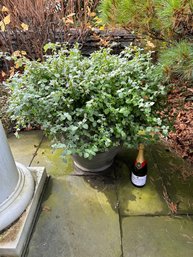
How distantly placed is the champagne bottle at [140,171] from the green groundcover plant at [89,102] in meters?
0.20

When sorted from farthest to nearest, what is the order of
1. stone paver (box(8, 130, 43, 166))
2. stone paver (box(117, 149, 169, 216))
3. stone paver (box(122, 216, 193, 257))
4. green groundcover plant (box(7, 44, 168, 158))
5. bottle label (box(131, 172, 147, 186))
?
stone paver (box(8, 130, 43, 166)), bottle label (box(131, 172, 147, 186)), stone paver (box(117, 149, 169, 216)), green groundcover plant (box(7, 44, 168, 158)), stone paver (box(122, 216, 193, 257))

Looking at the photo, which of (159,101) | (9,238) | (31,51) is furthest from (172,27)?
(31,51)

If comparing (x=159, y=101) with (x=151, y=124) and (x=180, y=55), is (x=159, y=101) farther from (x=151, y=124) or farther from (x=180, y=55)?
(x=180, y=55)

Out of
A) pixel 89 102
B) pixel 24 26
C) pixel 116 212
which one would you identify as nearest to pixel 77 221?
pixel 116 212

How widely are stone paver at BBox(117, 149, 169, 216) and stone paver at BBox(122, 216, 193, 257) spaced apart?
0.07 m

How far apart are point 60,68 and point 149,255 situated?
4.54 ft

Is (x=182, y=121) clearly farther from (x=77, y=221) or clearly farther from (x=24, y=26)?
(x=24, y=26)

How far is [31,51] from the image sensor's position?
276 cm

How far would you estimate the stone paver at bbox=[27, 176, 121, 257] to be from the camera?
4.16 ft

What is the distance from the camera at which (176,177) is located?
5.83 feet

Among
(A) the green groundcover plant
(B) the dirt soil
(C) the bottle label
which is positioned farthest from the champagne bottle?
(B) the dirt soil

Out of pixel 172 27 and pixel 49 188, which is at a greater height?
pixel 172 27

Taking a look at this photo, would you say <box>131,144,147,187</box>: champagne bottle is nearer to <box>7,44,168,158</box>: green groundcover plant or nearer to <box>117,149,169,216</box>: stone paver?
<box>117,149,169,216</box>: stone paver

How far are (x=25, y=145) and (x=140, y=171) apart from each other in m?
1.31
